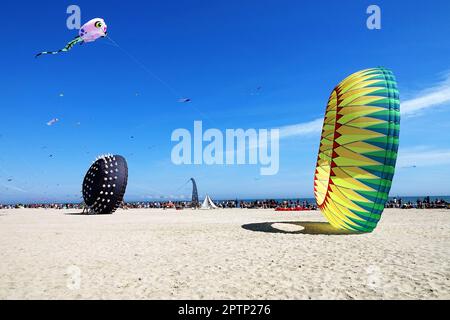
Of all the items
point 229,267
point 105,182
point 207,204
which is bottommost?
point 207,204

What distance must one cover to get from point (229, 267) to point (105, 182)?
22522mm

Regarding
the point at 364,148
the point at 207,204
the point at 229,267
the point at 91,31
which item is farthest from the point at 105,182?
the point at 364,148

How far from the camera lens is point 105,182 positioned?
1116 inches

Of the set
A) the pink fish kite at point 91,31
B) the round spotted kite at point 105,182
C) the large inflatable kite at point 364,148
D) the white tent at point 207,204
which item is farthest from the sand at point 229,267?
the white tent at point 207,204

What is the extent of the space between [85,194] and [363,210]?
81.3ft

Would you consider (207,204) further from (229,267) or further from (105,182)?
(229,267)

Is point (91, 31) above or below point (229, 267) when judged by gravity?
above

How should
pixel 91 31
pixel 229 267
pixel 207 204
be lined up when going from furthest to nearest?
1. pixel 207 204
2. pixel 91 31
3. pixel 229 267

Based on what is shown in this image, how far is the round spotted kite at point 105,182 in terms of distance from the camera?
93.1 feet

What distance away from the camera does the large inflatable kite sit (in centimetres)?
1162

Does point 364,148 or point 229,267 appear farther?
point 364,148

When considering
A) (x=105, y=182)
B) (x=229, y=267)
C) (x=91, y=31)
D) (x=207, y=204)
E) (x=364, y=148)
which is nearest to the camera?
(x=229, y=267)
